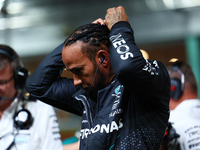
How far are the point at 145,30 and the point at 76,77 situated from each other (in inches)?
71.7

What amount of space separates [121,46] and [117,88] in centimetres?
17

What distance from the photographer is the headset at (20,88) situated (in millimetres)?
1511

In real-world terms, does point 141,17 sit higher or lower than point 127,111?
higher

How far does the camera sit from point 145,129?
32.4 inches

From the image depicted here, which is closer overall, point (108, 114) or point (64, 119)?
point (108, 114)

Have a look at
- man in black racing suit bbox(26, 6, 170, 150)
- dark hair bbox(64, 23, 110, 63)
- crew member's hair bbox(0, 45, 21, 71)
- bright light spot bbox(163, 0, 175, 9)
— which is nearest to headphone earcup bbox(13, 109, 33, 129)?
crew member's hair bbox(0, 45, 21, 71)

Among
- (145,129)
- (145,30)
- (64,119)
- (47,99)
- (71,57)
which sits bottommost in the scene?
(64,119)

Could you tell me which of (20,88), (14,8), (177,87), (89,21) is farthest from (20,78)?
(14,8)

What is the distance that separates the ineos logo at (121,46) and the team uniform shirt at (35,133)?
0.89 metres

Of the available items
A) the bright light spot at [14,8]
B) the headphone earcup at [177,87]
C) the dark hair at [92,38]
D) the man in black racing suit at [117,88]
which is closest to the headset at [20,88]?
the man in black racing suit at [117,88]

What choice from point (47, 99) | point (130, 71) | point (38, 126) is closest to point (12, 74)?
point (38, 126)

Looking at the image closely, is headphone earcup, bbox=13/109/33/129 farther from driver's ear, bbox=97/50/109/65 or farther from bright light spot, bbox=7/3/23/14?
bright light spot, bbox=7/3/23/14

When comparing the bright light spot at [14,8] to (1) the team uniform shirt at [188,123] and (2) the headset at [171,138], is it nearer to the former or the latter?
(1) the team uniform shirt at [188,123]

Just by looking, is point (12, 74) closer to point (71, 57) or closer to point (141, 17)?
point (71, 57)
